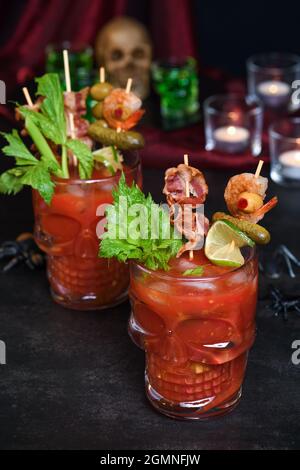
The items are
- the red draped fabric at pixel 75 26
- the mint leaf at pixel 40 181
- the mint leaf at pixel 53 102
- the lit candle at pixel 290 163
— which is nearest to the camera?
the mint leaf at pixel 40 181

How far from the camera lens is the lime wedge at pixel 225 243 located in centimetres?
154

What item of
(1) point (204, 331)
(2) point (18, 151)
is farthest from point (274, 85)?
(1) point (204, 331)

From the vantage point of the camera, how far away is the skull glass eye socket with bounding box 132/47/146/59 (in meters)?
3.05

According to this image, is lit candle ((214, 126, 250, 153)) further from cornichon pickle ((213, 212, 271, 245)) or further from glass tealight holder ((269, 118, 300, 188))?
cornichon pickle ((213, 212, 271, 245))

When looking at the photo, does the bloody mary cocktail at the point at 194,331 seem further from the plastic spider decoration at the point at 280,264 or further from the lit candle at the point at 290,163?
the lit candle at the point at 290,163

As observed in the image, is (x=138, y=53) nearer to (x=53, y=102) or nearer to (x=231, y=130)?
(x=231, y=130)

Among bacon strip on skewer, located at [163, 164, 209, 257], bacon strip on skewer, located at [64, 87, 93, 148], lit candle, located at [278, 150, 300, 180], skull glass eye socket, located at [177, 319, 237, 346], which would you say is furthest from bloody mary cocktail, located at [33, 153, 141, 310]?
lit candle, located at [278, 150, 300, 180]

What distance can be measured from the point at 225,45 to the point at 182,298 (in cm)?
246

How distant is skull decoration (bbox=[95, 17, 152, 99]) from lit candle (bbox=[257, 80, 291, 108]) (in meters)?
0.39

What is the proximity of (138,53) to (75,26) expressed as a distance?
1.71 ft

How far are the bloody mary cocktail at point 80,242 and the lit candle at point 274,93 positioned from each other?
1190mm

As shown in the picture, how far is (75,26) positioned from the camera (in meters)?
3.48

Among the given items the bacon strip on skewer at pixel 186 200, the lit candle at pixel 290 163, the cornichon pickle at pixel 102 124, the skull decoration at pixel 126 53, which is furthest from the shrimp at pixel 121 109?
the skull decoration at pixel 126 53

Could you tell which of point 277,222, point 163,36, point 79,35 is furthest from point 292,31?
point 277,222
